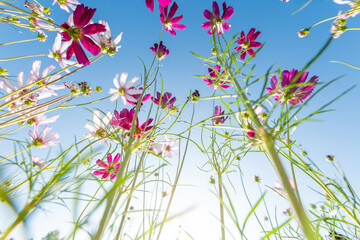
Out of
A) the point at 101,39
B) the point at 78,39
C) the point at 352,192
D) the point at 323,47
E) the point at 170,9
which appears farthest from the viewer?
the point at 170,9

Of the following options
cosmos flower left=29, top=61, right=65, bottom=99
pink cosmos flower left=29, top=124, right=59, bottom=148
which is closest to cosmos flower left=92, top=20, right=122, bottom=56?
cosmos flower left=29, top=61, right=65, bottom=99

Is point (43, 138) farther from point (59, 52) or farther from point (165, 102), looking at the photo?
point (165, 102)

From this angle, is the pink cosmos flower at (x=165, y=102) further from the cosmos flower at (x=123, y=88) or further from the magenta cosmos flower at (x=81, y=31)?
the magenta cosmos flower at (x=81, y=31)

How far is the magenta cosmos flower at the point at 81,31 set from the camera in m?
0.62

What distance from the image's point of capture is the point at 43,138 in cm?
89

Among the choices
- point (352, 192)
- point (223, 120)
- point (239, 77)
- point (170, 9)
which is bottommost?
point (352, 192)

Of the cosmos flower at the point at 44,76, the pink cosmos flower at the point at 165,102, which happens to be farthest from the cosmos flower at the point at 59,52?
the pink cosmos flower at the point at 165,102

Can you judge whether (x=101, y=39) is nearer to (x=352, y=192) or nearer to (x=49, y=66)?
(x=49, y=66)

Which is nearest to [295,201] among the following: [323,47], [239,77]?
[323,47]

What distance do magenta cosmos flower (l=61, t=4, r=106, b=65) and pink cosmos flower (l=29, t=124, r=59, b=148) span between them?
1.27ft

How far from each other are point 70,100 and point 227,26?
0.71m

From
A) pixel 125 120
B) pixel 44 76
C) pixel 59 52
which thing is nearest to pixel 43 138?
pixel 44 76

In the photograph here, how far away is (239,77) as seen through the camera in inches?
24.4

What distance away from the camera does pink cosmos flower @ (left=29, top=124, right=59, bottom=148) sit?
→ 87 centimetres
